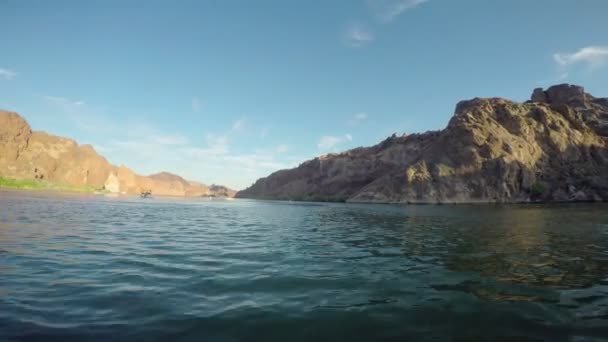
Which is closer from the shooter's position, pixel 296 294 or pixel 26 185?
pixel 296 294

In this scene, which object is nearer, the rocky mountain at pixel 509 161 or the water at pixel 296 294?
the water at pixel 296 294

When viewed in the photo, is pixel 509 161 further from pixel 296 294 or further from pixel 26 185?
pixel 26 185

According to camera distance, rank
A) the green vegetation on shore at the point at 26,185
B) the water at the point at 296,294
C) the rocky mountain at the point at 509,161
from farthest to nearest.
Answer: the green vegetation on shore at the point at 26,185 → the rocky mountain at the point at 509,161 → the water at the point at 296,294

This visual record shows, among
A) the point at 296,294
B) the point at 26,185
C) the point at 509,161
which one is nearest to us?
the point at 296,294

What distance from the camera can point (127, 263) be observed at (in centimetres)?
1197

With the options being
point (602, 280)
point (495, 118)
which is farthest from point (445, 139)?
point (602, 280)

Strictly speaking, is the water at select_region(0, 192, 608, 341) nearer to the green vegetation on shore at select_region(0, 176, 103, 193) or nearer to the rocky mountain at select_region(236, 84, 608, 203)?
the rocky mountain at select_region(236, 84, 608, 203)

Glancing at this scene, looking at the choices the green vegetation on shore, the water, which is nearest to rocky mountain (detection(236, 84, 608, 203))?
the water

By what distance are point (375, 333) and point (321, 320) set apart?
3.93 feet

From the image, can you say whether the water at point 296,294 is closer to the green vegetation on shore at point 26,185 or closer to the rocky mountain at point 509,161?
the rocky mountain at point 509,161

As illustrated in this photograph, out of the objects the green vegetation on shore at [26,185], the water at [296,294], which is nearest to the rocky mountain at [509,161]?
the water at [296,294]

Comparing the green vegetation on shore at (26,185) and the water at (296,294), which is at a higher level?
the green vegetation on shore at (26,185)

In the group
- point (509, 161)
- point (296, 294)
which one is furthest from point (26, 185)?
point (509, 161)

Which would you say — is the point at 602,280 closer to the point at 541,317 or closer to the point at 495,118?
the point at 541,317
